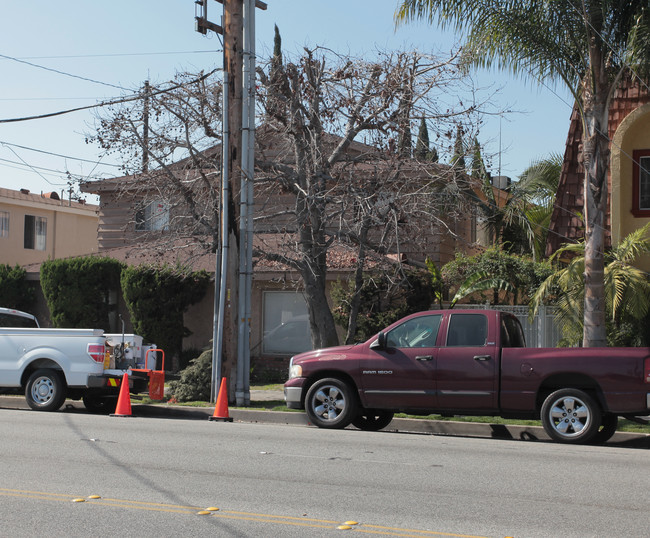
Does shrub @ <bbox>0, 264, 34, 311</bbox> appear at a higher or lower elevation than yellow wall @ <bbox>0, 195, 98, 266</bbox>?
lower

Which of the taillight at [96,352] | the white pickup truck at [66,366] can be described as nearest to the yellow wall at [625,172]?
the white pickup truck at [66,366]

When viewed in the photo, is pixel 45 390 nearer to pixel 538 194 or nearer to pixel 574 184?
pixel 574 184

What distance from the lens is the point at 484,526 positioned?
6.32 m

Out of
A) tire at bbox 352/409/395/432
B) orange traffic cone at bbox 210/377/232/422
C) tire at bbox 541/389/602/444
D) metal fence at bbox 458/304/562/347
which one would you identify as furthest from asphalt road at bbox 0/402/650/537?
metal fence at bbox 458/304/562/347

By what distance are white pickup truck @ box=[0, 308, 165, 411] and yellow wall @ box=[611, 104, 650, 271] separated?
1059 centimetres

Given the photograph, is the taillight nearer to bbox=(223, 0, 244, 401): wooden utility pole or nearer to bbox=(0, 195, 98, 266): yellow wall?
bbox=(223, 0, 244, 401): wooden utility pole

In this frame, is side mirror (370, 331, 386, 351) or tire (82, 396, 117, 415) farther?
tire (82, 396, 117, 415)

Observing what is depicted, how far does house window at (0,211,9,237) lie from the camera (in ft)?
120

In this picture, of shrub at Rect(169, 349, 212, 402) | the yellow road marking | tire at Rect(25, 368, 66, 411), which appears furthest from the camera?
shrub at Rect(169, 349, 212, 402)

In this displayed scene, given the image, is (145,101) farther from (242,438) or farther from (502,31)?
(242,438)

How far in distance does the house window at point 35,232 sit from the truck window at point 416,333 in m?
29.1

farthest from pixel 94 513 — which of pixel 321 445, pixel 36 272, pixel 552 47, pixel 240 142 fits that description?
pixel 36 272

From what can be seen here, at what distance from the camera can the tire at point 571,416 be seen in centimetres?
1114

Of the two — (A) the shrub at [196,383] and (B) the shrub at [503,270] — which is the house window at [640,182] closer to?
(B) the shrub at [503,270]
